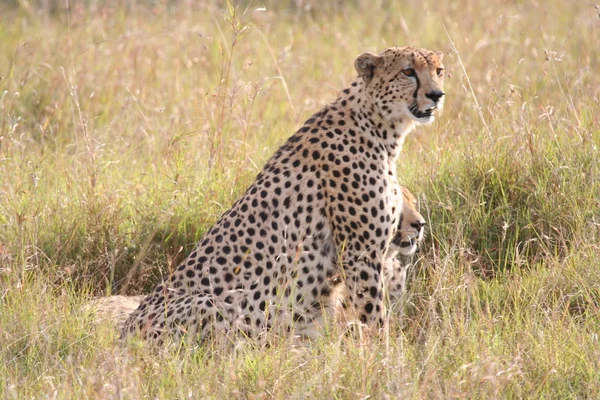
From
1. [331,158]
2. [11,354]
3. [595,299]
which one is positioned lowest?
[595,299]

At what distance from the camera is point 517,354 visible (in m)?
3.29

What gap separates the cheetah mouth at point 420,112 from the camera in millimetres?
3893

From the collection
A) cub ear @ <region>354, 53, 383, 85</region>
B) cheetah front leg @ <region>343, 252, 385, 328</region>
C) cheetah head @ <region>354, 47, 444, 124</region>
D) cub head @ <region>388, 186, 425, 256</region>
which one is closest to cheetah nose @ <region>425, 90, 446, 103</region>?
cheetah head @ <region>354, 47, 444, 124</region>

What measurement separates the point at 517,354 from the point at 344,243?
2.70 feet

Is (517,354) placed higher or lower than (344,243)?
lower

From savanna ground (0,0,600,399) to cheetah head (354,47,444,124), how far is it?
52cm

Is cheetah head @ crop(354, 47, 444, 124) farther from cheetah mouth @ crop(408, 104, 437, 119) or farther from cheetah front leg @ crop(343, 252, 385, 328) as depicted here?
cheetah front leg @ crop(343, 252, 385, 328)

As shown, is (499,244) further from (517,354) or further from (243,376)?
(243,376)

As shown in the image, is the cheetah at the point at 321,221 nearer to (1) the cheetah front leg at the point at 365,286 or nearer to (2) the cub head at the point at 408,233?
(1) the cheetah front leg at the point at 365,286

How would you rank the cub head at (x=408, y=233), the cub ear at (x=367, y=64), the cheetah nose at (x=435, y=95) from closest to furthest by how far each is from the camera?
the cheetah nose at (x=435, y=95), the cub ear at (x=367, y=64), the cub head at (x=408, y=233)

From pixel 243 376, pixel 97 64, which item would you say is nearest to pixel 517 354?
pixel 243 376

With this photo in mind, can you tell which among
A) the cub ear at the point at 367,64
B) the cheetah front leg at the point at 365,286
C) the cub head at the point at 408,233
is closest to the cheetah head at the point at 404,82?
the cub ear at the point at 367,64

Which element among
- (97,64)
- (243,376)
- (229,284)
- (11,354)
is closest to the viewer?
(243,376)

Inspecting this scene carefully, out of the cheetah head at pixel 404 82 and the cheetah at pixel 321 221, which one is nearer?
the cheetah at pixel 321 221
